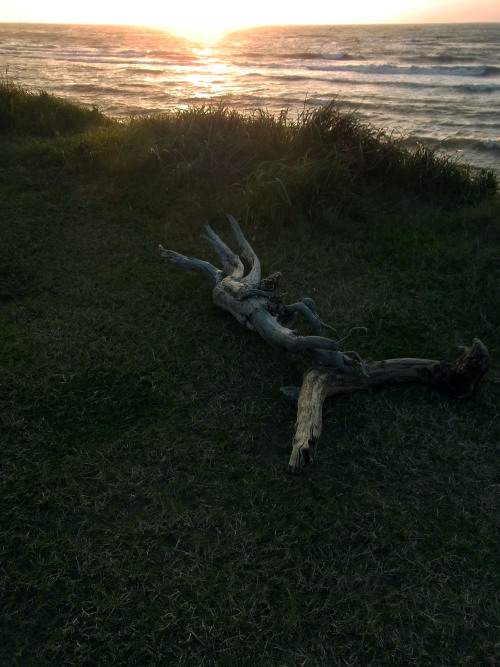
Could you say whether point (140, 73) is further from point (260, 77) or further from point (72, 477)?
point (72, 477)

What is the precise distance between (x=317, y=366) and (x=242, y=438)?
0.76 metres

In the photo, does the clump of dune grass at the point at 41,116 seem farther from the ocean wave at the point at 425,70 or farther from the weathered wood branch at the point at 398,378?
the ocean wave at the point at 425,70

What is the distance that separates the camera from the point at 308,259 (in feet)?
17.7

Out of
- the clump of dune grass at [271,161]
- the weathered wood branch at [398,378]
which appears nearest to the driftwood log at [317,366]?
the weathered wood branch at [398,378]

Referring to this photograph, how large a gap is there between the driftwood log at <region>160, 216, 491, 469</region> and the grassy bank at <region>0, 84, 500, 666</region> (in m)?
0.15

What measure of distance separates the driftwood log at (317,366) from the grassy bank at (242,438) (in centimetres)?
15

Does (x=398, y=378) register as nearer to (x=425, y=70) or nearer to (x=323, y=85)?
(x=323, y=85)

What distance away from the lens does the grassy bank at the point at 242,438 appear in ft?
7.71

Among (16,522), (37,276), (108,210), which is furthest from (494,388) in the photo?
(108,210)

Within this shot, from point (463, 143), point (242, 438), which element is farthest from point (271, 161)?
point (463, 143)

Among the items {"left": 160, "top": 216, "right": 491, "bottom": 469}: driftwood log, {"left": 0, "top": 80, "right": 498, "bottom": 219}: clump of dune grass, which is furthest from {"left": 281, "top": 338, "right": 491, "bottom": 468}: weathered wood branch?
{"left": 0, "top": 80, "right": 498, "bottom": 219}: clump of dune grass

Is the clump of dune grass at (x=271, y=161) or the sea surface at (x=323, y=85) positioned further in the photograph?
the sea surface at (x=323, y=85)

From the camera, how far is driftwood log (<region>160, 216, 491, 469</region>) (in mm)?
3172

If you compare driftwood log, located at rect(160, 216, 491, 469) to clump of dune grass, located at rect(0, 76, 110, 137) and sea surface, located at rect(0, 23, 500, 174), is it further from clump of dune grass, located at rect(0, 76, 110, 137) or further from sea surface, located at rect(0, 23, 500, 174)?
clump of dune grass, located at rect(0, 76, 110, 137)
